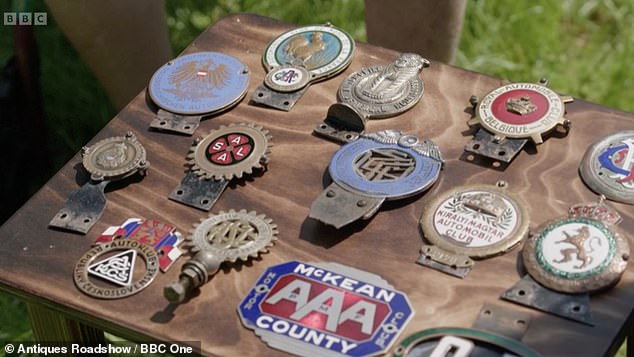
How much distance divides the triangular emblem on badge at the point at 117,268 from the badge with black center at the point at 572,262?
49 cm

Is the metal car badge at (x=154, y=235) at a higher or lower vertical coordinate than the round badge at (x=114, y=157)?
lower

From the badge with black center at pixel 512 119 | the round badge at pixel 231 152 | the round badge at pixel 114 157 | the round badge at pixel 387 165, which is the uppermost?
the badge with black center at pixel 512 119

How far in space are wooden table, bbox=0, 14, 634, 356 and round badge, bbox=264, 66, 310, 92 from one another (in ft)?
0.08

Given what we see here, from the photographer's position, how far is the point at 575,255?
4.82ft

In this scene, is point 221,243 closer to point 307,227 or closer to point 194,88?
point 307,227

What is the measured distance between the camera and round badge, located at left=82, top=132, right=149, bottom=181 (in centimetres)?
167

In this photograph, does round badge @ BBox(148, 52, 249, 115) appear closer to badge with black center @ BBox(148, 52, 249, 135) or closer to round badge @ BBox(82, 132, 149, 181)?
badge with black center @ BBox(148, 52, 249, 135)

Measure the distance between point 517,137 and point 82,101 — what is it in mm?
1290

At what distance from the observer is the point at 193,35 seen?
9.14 ft

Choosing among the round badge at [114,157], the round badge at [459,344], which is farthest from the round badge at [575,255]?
the round badge at [114,157]

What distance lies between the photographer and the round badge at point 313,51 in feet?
6.07

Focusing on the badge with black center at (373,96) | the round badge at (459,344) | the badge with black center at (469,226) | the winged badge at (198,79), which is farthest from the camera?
the winged badge at (198,79)

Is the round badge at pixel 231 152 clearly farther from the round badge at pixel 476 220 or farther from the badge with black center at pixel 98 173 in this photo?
the round badge at pixel 476 220

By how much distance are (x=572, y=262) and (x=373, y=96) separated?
46cm
